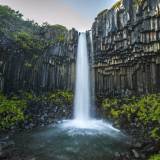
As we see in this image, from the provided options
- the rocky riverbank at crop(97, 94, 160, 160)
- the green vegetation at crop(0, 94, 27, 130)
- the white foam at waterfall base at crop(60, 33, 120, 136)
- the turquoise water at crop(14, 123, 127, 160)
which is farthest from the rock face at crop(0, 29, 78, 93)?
the turquoise water at crop(14, 123, 127, 160)

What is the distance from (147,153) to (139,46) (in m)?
15.6

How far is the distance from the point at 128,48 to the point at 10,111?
1550 centimetres

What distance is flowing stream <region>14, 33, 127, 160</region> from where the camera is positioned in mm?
17750

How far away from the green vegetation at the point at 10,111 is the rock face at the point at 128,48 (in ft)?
36.1

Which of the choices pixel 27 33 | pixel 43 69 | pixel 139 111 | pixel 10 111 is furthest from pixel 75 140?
pixel 27 33

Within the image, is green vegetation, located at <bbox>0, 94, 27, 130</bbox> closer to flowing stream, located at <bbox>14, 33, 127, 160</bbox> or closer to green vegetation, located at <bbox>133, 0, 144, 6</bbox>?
flowing stream, located at <bbox>14, 33, 127, 160</bbox>

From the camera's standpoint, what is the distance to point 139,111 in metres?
26.8

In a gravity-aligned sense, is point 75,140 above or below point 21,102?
below

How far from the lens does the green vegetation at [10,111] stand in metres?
26.2

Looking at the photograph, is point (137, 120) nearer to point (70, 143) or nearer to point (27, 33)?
point (70, 143)

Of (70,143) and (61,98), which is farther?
(61,98)

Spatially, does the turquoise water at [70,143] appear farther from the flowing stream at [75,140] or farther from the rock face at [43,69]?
the rock face at [43,69]

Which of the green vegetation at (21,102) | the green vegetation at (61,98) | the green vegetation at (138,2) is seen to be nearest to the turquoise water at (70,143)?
the green vegetation at (21,102)

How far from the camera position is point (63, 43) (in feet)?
122
